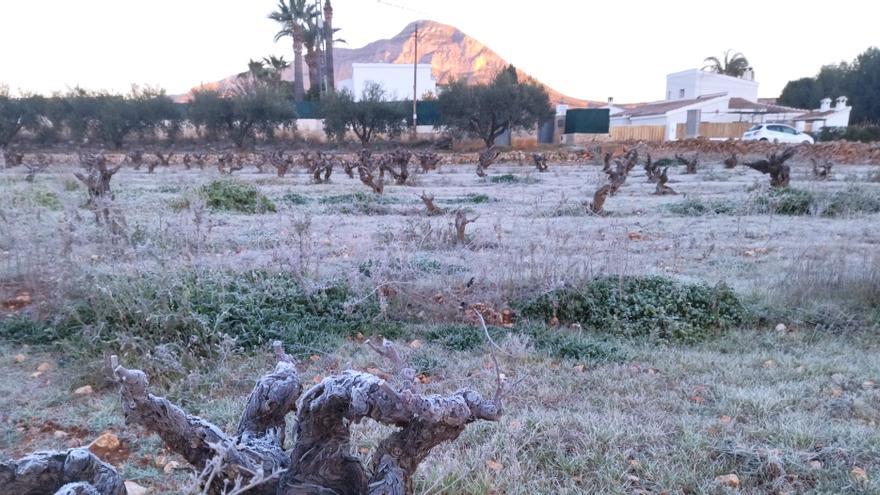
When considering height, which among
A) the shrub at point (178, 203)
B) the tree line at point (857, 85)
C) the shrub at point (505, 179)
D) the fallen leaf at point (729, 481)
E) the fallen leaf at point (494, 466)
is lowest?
the fallen leaf at point (729, 481)

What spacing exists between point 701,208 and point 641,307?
725 centimetres

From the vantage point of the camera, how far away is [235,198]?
1151cm

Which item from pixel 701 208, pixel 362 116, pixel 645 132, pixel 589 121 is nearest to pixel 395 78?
pixel 362 116

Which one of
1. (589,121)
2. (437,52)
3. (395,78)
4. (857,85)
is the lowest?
(589,121)

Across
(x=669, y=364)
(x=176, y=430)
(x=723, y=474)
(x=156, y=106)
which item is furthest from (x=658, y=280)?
(x=156, y=106)

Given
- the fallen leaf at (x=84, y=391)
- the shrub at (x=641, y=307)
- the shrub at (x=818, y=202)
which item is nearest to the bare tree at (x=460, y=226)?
the shrub at (x=641, y=307)

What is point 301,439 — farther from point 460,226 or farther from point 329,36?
point 329,36

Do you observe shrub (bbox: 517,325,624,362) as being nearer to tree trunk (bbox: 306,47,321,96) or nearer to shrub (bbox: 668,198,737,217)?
shrub (bbox: 668,198,737,217)

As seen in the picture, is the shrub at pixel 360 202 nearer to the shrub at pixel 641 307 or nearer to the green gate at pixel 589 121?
the shrub at pixel 641 307

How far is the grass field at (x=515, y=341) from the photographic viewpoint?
2984mm

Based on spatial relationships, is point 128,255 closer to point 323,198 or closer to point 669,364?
point 669,364

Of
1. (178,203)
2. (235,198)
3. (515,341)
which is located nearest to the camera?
(515,341)

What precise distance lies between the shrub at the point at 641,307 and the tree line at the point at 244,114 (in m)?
31.1

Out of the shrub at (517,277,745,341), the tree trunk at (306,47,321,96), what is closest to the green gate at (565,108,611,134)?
the tree trunk at (306,47,321,96)
